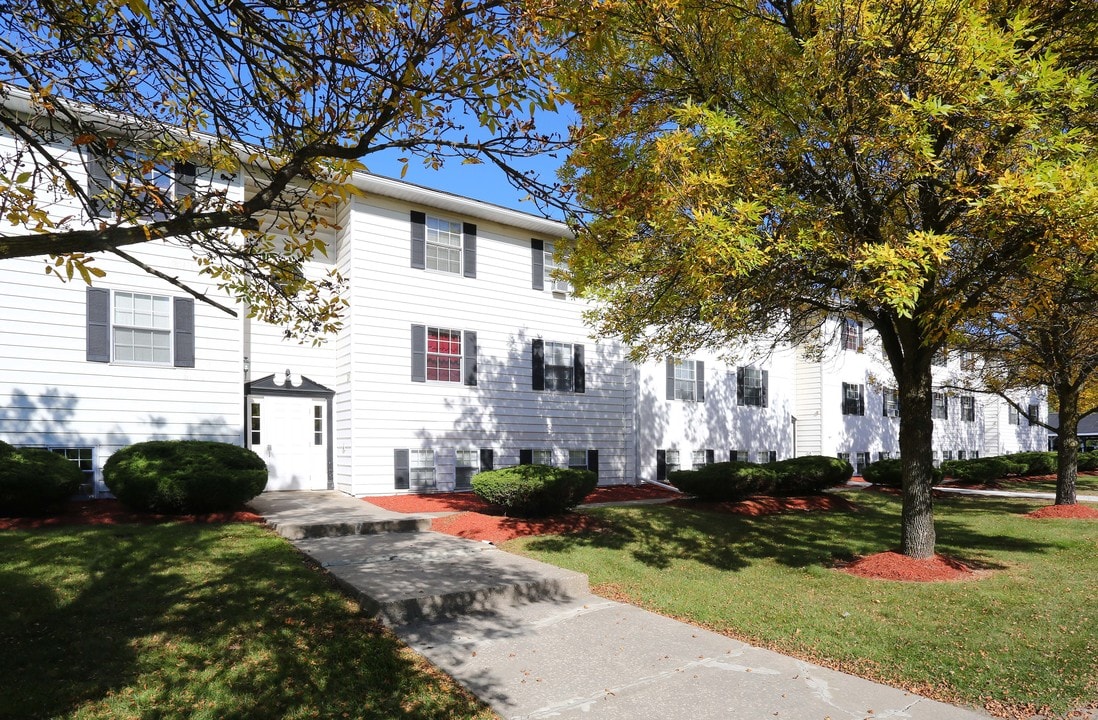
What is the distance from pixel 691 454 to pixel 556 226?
779 cm

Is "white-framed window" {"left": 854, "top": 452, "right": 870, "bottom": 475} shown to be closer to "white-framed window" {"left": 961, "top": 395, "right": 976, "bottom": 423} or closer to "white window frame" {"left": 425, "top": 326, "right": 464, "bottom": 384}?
"white-framed window" {"left": 961, "top": 395, "right": 976, "bottom": 423}

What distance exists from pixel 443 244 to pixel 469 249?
646mm

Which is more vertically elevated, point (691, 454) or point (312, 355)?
point (312, 355)

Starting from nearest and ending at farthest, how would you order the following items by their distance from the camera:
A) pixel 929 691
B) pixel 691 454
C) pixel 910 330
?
pixel 929 691 < pixel 910 330 < pixel 691 454

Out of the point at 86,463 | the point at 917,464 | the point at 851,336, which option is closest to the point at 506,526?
the point at 917,464

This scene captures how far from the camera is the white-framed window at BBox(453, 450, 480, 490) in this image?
15969 mm

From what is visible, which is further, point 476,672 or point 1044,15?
point 1044,15

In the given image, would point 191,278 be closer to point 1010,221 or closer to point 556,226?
point 556,226

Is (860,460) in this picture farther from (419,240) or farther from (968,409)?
(419,240)

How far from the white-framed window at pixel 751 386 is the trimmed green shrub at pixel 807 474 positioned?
15.2 feet

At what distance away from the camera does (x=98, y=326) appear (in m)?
12.0

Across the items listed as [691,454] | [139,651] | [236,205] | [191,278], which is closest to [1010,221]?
[236,205]

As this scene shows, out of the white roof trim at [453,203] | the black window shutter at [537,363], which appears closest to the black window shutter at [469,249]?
the white roof trim at [453,203]

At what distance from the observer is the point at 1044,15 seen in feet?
22.7
